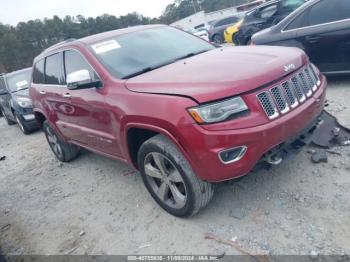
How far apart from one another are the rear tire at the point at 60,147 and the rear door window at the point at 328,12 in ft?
15.0

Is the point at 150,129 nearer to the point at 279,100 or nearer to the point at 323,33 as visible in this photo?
the point at 279,100

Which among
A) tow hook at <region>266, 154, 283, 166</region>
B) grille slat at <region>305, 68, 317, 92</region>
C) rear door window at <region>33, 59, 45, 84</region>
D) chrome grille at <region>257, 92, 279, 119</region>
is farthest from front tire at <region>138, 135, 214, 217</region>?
rear door window at <region>33, 59, 45, 84</region>

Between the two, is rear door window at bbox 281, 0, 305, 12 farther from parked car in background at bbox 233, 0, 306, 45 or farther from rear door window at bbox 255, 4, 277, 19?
rear door window at bbox 255, 4, 277, 19

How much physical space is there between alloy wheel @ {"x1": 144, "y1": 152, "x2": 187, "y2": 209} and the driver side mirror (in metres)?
0.98

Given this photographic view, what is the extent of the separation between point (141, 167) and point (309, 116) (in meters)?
1.67

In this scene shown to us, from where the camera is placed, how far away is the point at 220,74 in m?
2.87

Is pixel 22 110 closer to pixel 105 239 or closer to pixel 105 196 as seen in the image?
pixel 105 196

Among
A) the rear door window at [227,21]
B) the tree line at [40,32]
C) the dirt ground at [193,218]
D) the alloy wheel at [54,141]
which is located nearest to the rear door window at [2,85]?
the alloy wheel at [54,141]

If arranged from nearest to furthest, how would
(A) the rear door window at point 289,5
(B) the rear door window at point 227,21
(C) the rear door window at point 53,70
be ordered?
1. (C) the rear door window at point 53,70
2. (A) the rear door window at point 289,5
3. (B) the rear door window at point 227,21

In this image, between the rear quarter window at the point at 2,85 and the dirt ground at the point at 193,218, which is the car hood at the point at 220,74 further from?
the rear quarter window at the point at 2,85

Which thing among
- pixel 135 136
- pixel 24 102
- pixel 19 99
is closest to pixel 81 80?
pixel 135 136

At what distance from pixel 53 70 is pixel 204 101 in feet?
10.0

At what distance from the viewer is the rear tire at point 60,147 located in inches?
220

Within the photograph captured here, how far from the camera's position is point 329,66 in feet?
18.5
